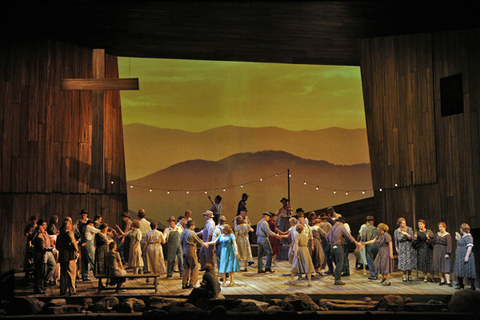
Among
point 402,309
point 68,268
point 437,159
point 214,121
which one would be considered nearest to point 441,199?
point 437,159

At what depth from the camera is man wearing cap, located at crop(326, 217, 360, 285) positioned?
12492mm

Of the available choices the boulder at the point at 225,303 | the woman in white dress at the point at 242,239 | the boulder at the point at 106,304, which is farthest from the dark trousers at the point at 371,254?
the boulder at the point at 106,304

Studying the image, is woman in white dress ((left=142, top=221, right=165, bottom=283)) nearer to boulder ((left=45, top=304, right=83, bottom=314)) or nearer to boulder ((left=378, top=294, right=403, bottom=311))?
boulder ((left=45, top=304, right=83, bottom=314))

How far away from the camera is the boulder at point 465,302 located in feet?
34.2

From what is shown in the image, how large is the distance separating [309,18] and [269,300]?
7407mm

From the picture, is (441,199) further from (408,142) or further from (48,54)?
(48,54)

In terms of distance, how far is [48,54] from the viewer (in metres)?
15.8

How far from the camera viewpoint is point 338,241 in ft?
42.1

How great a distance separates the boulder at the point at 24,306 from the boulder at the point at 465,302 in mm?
7527

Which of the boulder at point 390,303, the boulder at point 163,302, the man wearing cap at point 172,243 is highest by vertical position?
the man wearing cap at point 172,243

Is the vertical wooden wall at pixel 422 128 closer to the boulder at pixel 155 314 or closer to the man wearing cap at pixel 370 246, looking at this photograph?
the man wearing cap at pixel 370 246

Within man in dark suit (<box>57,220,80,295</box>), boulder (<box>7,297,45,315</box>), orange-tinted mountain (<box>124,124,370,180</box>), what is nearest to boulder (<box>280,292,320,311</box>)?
man in dark suit (<box>57,220,80,295</box>)

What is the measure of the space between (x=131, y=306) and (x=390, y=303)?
4.69m

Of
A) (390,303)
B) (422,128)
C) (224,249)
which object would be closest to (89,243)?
(224,249)
